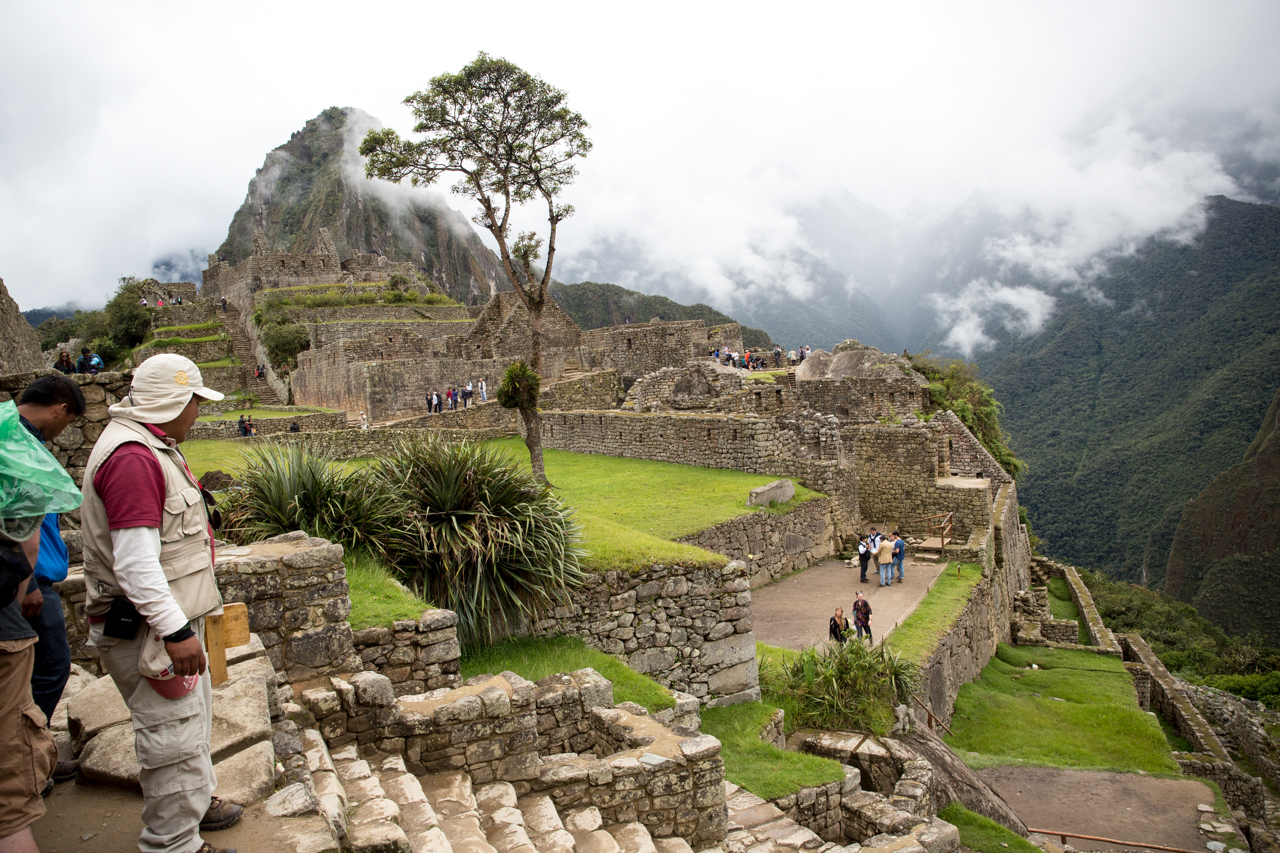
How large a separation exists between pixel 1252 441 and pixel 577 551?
5991 cm

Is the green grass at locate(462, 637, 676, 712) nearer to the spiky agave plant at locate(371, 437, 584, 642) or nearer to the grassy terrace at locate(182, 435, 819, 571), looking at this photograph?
the spiky agave plant at locate(371, 437, 584, 642)

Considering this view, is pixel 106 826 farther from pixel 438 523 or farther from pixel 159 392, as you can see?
pixel 438 523

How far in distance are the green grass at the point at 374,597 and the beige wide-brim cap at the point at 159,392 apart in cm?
276

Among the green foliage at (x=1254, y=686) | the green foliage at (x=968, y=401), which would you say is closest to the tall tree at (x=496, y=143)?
the green foliage at (x=968, y=401)

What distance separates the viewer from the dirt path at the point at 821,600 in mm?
11398

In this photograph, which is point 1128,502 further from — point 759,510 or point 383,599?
point 383,599

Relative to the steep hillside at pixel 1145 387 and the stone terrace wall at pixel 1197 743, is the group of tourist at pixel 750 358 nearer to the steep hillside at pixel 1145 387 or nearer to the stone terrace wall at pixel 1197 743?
the stone terrace wall at pixel 1197 743

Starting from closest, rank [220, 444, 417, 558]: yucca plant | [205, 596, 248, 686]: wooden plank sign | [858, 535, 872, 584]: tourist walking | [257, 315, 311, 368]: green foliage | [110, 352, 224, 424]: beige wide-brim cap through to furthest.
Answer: [110, 352, 224, 424]: beige wide-brim cap → [205, 596, 248, 686]: wooden plank sign → [220, 444, 417, 558]: yucca plant → [858, 535, 872, 584]: tourist walking → [257, 315, 311, 368]: green foliage

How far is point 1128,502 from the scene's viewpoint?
5038cm

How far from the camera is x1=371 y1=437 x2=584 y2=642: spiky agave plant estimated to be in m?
7.12

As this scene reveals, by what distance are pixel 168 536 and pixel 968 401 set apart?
30.8m

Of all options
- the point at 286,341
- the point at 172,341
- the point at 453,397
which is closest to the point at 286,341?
the point at 286,341

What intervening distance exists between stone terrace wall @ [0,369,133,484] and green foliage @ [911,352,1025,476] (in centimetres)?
2620

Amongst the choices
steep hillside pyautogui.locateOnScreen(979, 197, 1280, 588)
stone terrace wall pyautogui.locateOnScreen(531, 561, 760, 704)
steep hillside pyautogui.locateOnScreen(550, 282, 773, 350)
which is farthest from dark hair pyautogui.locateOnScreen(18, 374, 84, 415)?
steep hillside pyautogui.locateOnScreen(550, 282, 773, 350)
